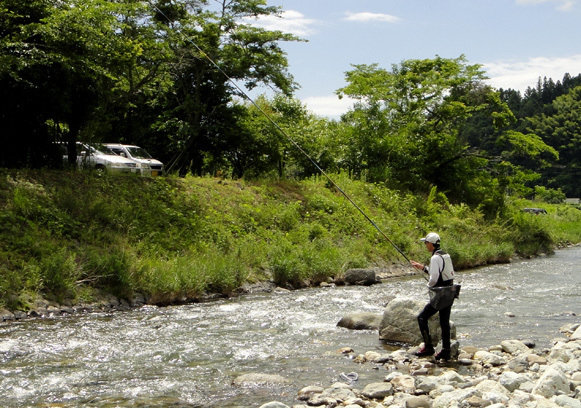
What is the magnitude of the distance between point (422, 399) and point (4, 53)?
14.7 m

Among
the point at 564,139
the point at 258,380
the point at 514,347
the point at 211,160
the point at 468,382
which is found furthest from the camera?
the point at 564,139

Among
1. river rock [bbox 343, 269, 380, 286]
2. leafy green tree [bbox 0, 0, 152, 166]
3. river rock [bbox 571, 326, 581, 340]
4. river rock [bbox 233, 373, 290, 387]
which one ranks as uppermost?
leafy green tree [bbox 0, 0, 152, 166]

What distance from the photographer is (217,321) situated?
41.9 feet

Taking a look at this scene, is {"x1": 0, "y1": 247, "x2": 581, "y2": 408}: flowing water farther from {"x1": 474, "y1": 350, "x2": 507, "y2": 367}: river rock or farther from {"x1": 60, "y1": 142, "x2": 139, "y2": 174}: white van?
{"x1": 60, "y1": 142, "x2": 139, "y2": 174}: white van

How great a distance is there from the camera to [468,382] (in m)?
7.89

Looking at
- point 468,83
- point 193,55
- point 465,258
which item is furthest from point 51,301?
point 468,83

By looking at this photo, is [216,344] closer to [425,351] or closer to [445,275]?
[425,351]

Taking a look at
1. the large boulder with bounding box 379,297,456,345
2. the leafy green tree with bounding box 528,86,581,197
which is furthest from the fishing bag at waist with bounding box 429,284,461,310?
the leafy green tree with bounding box 528,86,581,197

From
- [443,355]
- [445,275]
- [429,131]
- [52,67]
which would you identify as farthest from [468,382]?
[429,131]

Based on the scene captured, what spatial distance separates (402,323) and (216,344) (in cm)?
341

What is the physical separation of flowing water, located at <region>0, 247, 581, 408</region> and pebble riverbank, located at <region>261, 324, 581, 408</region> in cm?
42

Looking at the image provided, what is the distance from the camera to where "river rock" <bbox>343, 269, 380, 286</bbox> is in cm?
1952

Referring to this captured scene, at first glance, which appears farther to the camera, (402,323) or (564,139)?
(564,139)

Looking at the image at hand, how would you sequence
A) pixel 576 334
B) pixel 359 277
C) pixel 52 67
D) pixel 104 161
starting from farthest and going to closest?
pixel 104 161 → pixel 359 277 → pixel 52 67 → pixel 576 334
